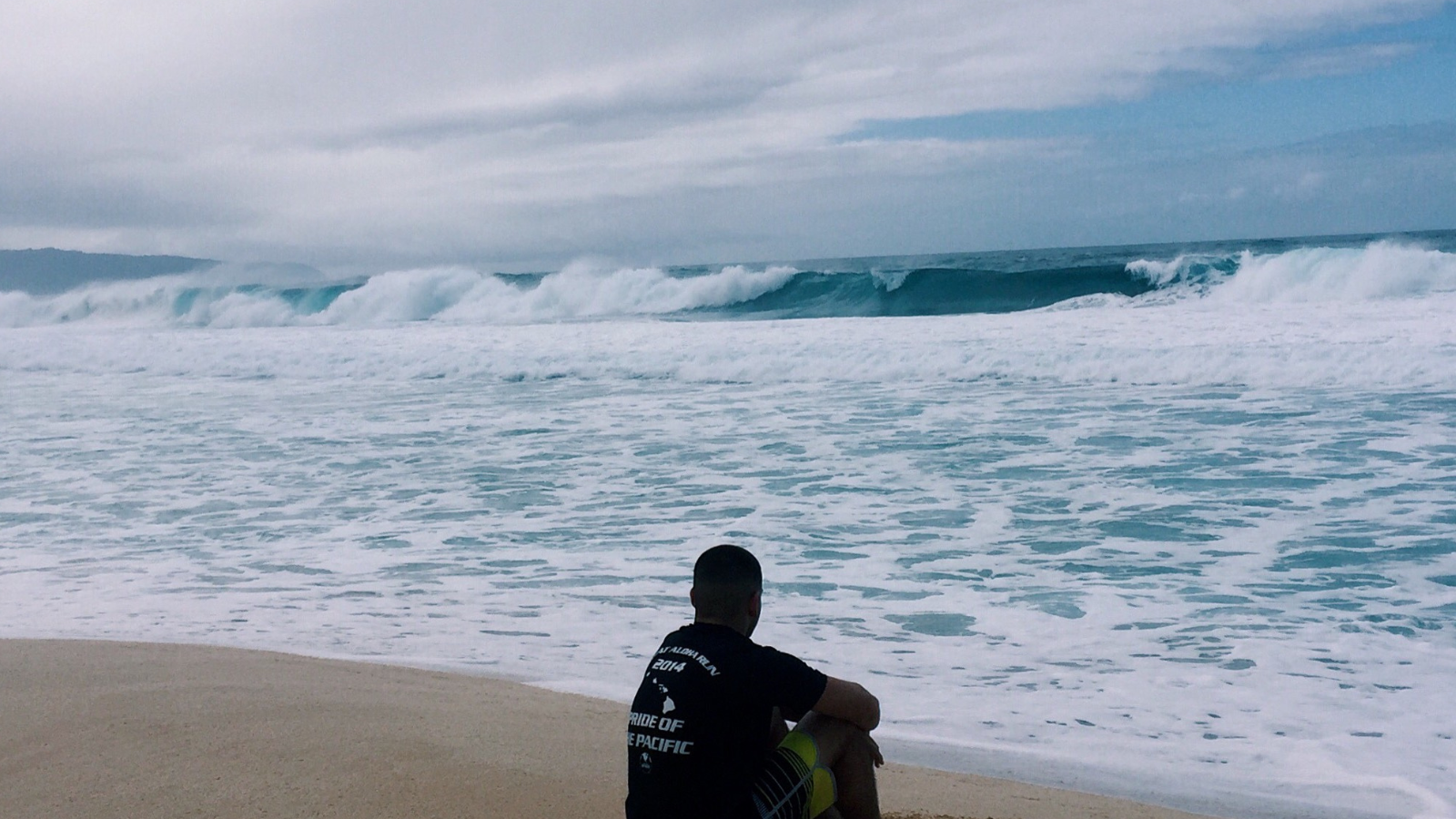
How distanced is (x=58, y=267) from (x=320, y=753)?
8724 cm

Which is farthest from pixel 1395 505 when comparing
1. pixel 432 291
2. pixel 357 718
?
pixel 432 291

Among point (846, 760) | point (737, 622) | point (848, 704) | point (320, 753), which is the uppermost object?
point (737, 622)

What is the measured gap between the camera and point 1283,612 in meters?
5.41

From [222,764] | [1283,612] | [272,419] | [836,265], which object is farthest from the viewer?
[836,265]

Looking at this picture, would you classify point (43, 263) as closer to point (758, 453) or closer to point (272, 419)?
point (272, 419)

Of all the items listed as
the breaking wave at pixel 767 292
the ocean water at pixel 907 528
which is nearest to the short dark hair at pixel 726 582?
the ocean water at pixel 907 528

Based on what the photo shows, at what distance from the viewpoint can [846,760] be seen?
2594 millimetres

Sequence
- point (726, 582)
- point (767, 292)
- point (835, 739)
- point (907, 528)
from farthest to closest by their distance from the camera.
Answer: point (767, 292)
point (907, 528)
point (835, 739)
point (726, 582)

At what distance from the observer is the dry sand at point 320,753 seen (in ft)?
10.6

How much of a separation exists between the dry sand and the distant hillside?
2639 inches

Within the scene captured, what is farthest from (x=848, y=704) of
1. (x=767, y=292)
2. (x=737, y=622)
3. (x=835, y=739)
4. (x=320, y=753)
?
(x=767, y=292)

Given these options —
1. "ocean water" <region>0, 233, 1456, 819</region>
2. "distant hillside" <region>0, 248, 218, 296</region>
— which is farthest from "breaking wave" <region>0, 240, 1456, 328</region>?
"distant hillside" <region>0, 248, 218, 296</region>

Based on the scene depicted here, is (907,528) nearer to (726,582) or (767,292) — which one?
(726,582)

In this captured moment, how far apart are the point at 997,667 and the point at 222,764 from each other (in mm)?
2857
